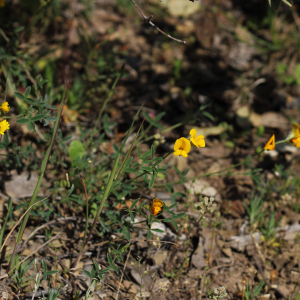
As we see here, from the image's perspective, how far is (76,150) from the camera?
224cm

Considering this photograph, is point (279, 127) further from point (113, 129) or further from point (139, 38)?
point (139, 38)

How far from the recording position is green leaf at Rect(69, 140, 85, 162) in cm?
222

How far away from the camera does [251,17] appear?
409cm

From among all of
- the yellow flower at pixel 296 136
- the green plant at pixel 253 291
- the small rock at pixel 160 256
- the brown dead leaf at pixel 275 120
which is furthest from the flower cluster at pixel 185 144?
the brown dead leaf at pixel 275 120

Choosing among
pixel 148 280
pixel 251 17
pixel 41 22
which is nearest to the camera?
pixel 148 280

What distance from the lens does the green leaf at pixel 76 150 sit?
222cm

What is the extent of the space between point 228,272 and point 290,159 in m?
1.29

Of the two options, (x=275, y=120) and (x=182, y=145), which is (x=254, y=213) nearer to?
(x=182, y=145)

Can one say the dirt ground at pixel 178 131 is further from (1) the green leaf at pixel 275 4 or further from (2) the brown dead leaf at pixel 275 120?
(1) the green leaf at pixel 275 4

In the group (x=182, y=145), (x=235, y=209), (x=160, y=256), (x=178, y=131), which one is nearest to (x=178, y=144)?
(x=182, y=145)

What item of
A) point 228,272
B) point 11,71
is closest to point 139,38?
point 11,71

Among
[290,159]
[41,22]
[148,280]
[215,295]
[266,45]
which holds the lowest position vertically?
[148,280]

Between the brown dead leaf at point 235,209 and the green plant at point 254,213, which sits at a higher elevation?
the green plant at point 254,213

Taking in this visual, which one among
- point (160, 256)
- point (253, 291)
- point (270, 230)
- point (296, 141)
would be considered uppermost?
point (296, 141)
